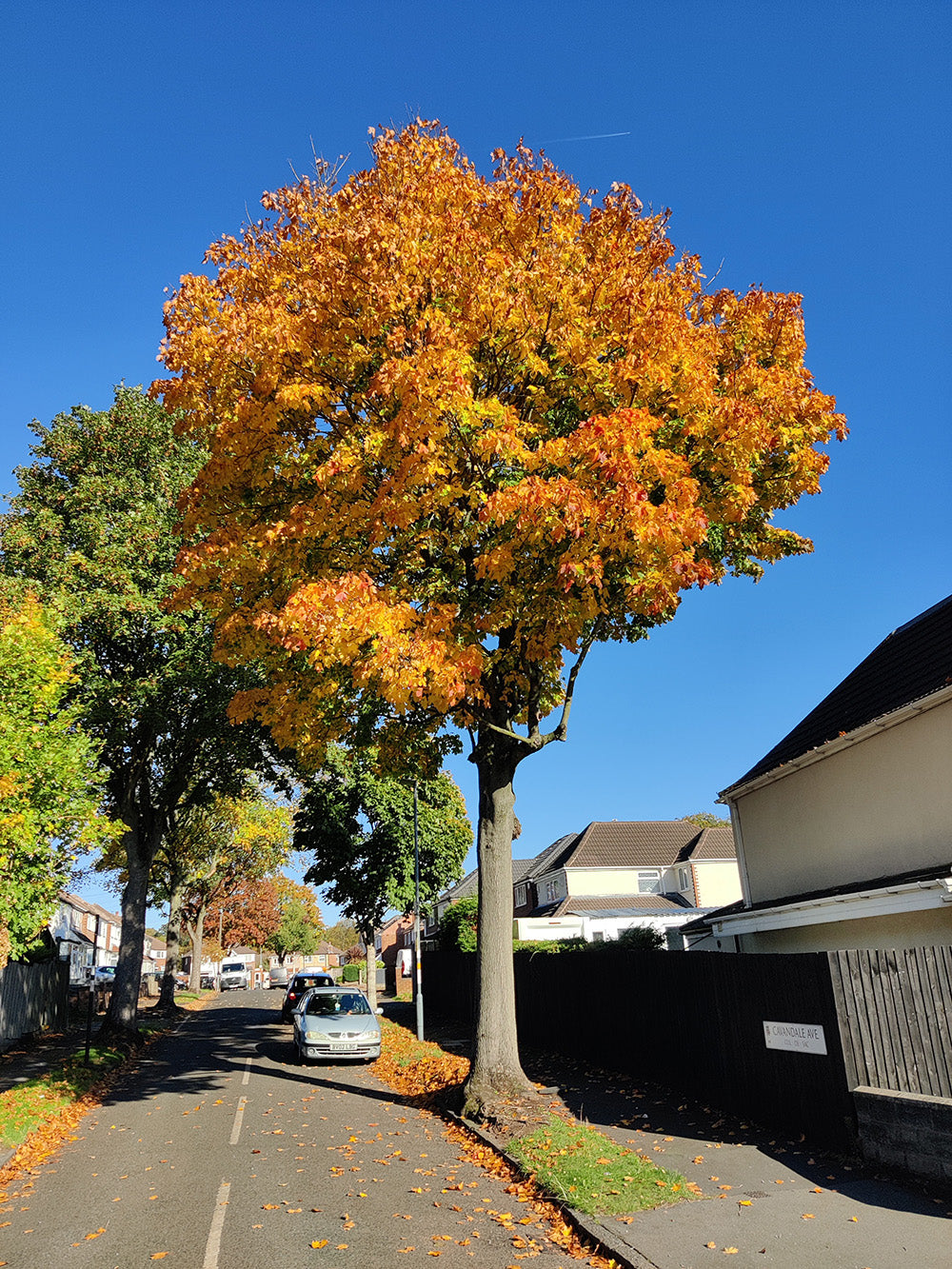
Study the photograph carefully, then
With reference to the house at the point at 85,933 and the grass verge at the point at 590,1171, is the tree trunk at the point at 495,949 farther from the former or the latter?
the house at the point at 85,933

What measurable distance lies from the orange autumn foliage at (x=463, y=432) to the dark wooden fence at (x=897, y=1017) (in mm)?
4684

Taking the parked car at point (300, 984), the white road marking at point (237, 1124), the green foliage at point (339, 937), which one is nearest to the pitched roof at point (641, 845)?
the parked car at point (300, 984)

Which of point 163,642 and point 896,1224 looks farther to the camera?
point 163,642

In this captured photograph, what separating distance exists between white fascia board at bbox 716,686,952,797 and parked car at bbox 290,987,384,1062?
9732mm

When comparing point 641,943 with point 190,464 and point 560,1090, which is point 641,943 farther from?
point 190,464

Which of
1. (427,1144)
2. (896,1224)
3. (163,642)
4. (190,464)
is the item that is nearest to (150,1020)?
(163,642)

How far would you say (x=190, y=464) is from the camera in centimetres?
2206

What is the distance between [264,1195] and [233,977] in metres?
70.0

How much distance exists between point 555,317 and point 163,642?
13.2 meters

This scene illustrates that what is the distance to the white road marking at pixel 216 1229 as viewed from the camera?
6.59 m

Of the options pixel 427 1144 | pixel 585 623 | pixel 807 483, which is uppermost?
pixel 807 483

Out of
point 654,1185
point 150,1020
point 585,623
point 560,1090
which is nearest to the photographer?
point 654,1185

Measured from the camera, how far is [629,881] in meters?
46.2

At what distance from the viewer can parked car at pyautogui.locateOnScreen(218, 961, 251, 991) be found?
7068 cm
